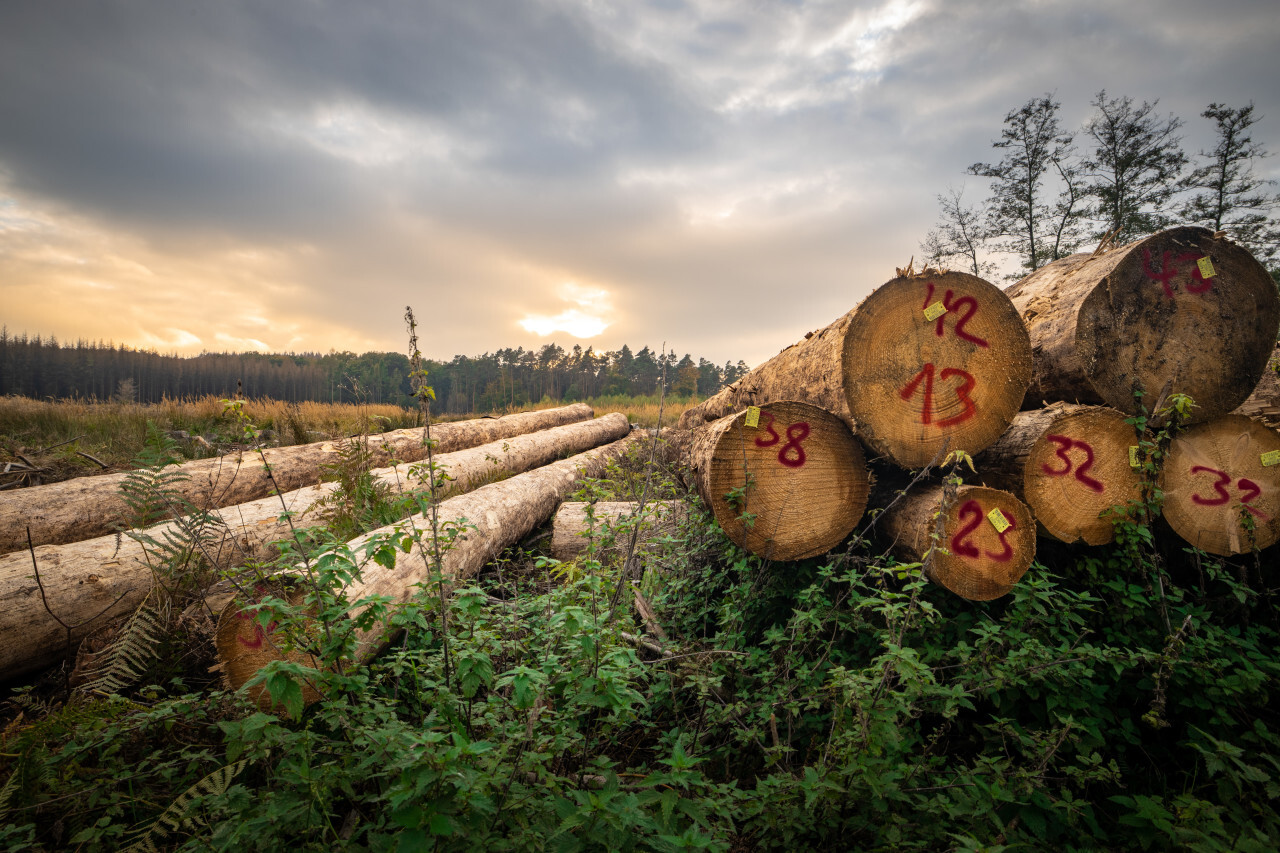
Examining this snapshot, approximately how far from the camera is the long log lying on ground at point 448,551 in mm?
2262

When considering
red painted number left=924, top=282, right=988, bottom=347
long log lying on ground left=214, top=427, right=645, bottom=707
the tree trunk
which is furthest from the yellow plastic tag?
long log lying on ground left=214, top=427, right=645, bottom=707

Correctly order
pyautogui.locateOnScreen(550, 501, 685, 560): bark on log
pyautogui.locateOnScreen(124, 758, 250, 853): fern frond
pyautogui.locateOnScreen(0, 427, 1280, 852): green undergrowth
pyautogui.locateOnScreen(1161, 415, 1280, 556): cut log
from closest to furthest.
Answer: pyautogui.locateOnScreen(0, 427, 1280, 852): green undergrowth → pyautogui.locateOnScreen(124, 758, 250, 853): fern frond → pyautogui.locateOnScreen(1161, 415, 1280, 556): cut log → pyautogui.locateOnScreen(550, 501, 685, 560): bark on log

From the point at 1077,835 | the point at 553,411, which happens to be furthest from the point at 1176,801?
the point at 553,411

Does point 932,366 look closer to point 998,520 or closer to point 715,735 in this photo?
point 998,520

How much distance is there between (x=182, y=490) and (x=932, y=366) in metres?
6.31

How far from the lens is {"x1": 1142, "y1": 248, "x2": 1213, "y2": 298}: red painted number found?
9.43 ft

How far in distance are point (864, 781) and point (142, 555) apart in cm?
432

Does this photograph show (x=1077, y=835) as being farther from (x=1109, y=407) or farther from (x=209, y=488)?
(x=209, y=488)

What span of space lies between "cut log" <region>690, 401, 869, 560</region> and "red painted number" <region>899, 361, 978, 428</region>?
0.41m

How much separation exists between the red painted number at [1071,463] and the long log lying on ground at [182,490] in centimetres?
320

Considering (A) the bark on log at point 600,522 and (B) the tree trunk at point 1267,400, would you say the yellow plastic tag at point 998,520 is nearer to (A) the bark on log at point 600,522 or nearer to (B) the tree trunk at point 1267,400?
(A) the bark on log at point 600,522

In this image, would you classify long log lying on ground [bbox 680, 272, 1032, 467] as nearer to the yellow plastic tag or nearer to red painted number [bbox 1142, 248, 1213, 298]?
the yellow plastic tag

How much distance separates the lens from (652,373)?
125 feet

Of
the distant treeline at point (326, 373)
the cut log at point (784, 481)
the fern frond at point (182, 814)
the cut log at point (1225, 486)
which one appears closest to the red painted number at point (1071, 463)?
the cut log at point (1225, 486)
